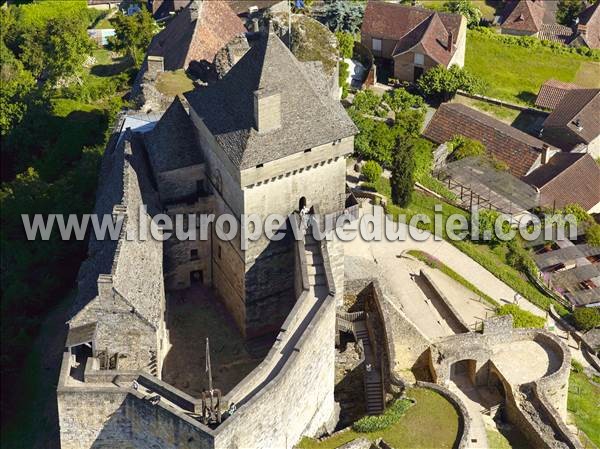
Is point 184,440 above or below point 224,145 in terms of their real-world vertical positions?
below

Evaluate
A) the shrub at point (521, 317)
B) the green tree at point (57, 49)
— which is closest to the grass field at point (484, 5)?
the green tree at point (57, 49)

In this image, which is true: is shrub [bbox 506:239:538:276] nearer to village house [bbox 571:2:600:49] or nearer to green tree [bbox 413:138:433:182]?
green tree [bbox 413:138:433:182]

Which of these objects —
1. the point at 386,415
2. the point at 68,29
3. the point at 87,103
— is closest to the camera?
the point at 386,415

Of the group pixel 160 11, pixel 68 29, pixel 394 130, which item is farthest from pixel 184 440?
pixel 160 11

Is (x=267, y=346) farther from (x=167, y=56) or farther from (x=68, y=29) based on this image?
(x=68, y=29)

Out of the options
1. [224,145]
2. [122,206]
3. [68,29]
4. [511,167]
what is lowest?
[511,167]

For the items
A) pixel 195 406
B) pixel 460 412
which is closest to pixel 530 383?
pixel 460 412

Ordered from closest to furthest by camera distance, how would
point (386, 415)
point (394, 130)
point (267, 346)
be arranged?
point (386, 415) → point (267, 346) → point (394, 130)
